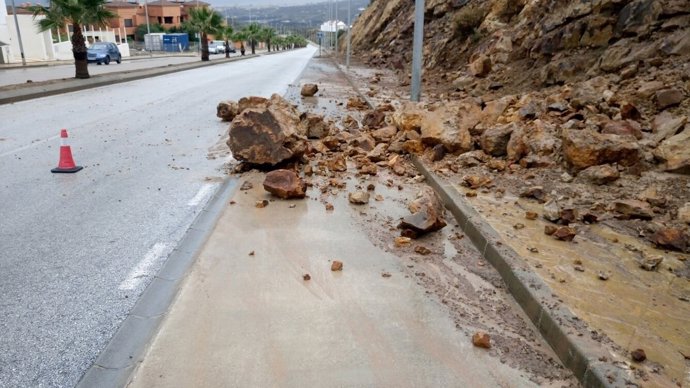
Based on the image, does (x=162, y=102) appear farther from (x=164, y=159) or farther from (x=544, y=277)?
(x=544, y=277)

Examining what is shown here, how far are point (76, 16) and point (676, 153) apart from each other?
23.6 meters

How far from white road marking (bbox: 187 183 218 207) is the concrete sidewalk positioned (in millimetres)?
1222

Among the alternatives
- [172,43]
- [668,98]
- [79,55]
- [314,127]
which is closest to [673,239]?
[668,98]

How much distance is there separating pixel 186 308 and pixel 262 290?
612 millimetres

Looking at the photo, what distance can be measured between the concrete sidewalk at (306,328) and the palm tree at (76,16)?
21514 mm

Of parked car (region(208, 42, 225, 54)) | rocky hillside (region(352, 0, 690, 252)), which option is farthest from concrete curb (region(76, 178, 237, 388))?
parked car (region(208, 42, 225, 54))

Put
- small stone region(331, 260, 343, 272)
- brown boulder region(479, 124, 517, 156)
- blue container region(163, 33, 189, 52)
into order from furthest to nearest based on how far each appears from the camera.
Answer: blue container region(163, 33, 189, 52) → brown boulder region(479, 124, 517, 156) → small stone region(331, 260, 343, 272)

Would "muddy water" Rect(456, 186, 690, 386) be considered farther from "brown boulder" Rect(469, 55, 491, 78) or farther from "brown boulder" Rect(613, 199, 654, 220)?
"brown boulder" Rect(469, 55, 491, 78)

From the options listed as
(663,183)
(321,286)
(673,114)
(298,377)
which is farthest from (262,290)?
(673,114)

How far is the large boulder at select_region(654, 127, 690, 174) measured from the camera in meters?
5.96

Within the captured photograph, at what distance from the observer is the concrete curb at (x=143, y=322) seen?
3.06 m

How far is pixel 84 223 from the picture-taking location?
5.50 metres

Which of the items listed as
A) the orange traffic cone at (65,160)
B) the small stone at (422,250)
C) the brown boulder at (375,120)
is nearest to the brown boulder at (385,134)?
the brown boulder at (375,120)

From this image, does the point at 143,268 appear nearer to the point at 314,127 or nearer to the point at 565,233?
the point at 565,233
